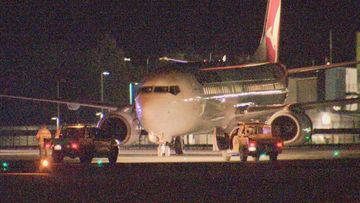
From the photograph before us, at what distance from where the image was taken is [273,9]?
60188 millimetres

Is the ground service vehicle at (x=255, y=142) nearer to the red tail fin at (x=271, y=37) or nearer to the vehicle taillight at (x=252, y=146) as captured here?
Result: the vehicle taillight at (x=252, y=146)

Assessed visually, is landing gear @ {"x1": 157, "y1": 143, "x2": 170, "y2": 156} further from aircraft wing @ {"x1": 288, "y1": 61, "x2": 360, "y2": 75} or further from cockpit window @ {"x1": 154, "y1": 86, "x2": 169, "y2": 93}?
aircraft wing @ {"x1": 288, "y1": 61, "x2": 360, "y2": 75}

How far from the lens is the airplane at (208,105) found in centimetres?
4525

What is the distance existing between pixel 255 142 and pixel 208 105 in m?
8.37

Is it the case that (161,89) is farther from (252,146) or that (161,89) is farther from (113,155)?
(252,146)

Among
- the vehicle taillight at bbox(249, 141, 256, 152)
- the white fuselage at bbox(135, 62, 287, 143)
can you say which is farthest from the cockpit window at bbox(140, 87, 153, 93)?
the vehicle taillight at bbox(249, 141, 256, 152)

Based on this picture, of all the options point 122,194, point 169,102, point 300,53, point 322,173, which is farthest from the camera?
point 300,53

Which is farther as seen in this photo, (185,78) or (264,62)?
(264,62)

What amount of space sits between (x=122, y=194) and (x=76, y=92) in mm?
86093

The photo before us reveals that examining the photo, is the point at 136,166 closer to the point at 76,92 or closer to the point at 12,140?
the point at 12,140

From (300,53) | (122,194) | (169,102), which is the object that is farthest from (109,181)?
(300,53)

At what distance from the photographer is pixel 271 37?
2350 inches

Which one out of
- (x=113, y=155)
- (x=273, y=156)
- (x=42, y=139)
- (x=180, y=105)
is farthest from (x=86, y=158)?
(x=273, y=156)

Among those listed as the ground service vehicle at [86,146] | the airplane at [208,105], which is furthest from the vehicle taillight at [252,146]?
the ground service vehicle at [86,146]
